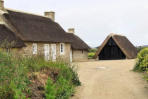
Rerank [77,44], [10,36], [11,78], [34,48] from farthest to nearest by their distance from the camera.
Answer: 1. [77,44]
2. [34,48]
3. [10,36]
4. [11,78]

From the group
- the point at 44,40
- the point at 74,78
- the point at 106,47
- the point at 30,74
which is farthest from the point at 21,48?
the point at 106,47

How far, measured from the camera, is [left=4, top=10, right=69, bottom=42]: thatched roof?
2177 centimetres

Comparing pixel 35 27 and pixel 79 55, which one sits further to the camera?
pixel 79 55

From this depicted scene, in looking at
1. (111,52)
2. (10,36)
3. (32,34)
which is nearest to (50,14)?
(32,34)

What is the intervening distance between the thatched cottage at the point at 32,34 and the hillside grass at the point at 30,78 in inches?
316

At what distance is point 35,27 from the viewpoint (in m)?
24.0

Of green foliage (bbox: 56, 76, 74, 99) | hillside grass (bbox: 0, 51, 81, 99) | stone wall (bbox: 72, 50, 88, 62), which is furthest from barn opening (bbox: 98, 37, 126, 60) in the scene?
green foliage (bbox: 56, 76, 74, 99)

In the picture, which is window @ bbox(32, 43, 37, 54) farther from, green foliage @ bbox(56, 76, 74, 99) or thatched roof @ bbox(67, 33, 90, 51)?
green foliage @ bbox(56, 76, 74, 99)

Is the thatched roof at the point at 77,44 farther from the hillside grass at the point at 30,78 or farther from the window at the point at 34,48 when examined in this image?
the hillside grass at the point at 30,78

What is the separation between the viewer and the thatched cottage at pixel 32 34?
19938 mm

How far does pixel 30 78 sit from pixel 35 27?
16.4 meters

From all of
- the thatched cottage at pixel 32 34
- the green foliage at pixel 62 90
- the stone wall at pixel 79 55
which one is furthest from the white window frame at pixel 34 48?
the green foliage at pixel 62 90

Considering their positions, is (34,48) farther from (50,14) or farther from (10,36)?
(50,14)

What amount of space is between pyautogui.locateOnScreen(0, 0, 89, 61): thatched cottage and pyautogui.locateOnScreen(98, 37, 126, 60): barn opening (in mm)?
4944
